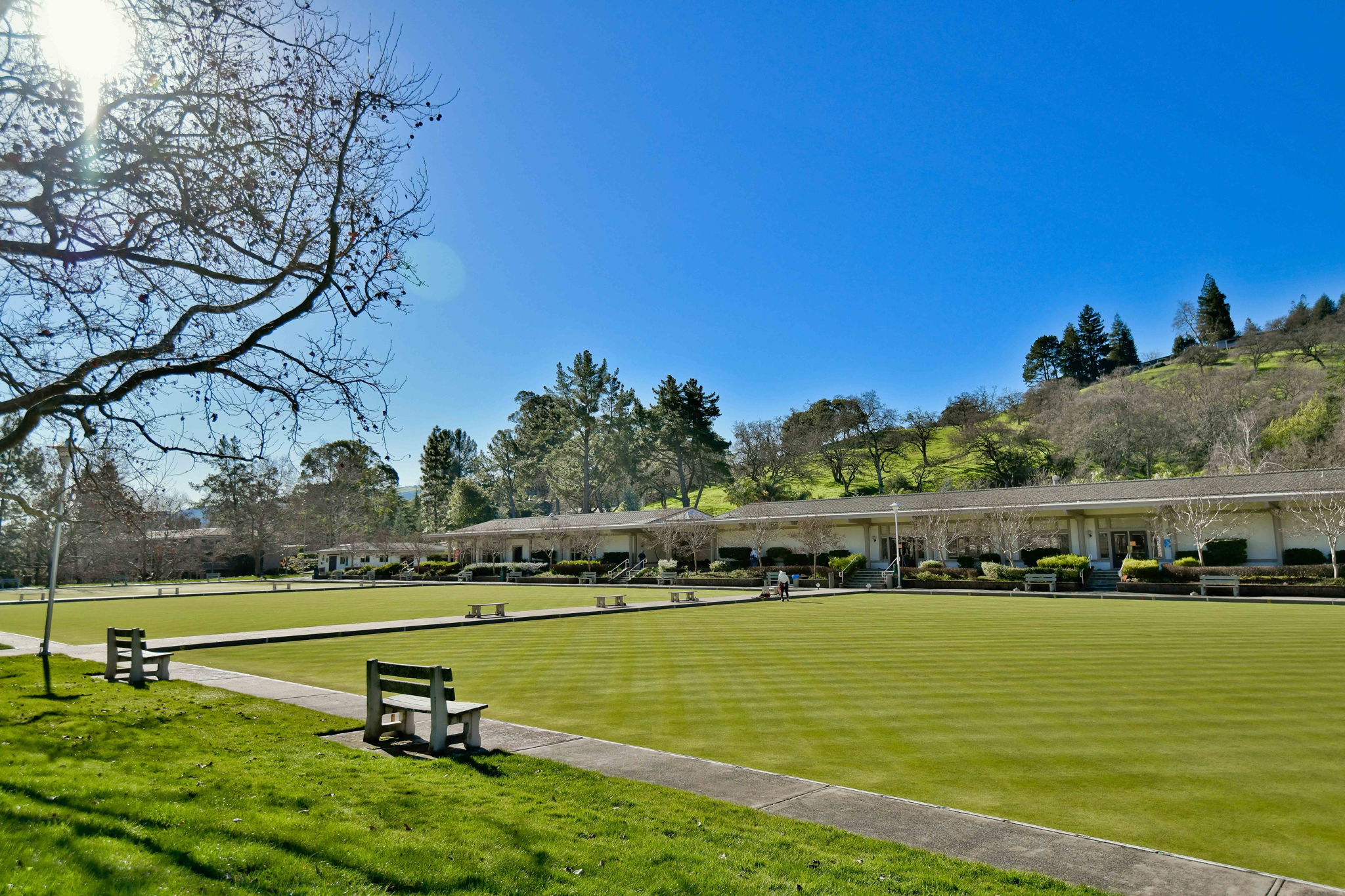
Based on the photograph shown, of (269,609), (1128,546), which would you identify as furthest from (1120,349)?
(269,609)

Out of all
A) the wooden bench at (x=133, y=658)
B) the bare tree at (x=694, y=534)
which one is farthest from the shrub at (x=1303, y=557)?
the wooden bench at (x=133, y=658)

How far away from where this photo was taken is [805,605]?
2806 centimetres

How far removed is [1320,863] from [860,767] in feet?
9.70

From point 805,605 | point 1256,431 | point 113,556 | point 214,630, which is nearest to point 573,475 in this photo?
point 113,556

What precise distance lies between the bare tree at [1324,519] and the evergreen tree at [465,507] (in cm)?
7293

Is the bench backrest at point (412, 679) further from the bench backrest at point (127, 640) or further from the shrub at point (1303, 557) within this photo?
the shrub at point (1303, 557)

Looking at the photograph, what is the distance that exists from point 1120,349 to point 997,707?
12691 cm

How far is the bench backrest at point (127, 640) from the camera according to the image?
35.1ft

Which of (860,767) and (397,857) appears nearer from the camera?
(397,857)

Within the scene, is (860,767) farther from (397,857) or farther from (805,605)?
(805,605)

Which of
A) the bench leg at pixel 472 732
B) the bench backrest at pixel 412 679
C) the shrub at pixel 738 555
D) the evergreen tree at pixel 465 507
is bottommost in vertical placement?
the shrub at pixel 738 555

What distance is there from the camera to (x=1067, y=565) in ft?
118

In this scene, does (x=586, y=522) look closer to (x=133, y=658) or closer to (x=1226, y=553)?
(x=1226, y=553)

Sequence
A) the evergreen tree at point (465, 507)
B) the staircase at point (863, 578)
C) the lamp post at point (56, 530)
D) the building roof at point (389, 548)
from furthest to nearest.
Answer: the evergreen tree at point (465, 507), the building roof at point (389, 548), the staircase at point (863, 578), the lamp post at point (56, 530)
